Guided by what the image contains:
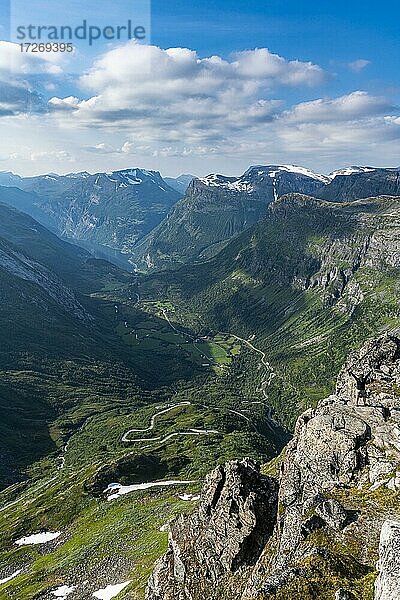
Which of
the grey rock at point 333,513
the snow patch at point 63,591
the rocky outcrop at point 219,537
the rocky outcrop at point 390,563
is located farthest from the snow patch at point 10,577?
the rocky outcrop at point 390,563

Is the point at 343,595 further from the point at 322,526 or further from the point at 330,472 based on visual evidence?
the point at 330,472

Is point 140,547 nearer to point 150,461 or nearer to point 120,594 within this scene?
point 120,594

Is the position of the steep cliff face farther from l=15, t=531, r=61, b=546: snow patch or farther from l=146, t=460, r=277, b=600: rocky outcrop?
l=15, t=531, r=61, b=546: snow patch

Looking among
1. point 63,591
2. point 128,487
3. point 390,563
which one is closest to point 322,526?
point 390,563

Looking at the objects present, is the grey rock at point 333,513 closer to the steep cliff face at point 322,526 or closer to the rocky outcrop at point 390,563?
the steep cliff face at point 322,526

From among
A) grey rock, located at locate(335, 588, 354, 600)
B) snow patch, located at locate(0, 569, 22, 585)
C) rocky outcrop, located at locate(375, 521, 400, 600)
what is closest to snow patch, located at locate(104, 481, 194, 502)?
snow patch, located at locate(0, 569, 22, 585)

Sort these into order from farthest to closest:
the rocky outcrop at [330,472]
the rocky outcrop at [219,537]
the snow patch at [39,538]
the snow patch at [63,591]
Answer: the snow patch at [39,538] < the snow patch at [63,591] < the rocky outcrop at [219,537] < the rocky outcrop at [330,472]
